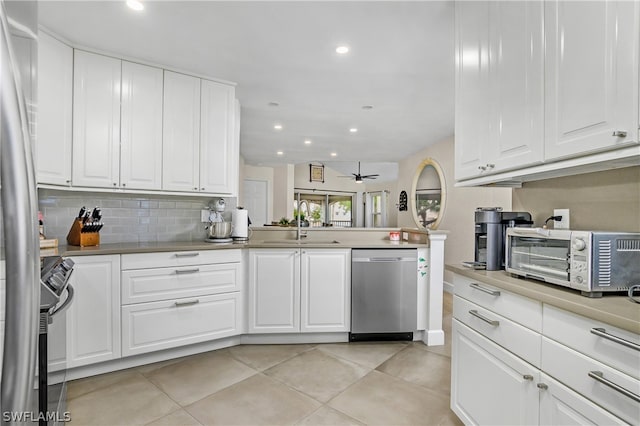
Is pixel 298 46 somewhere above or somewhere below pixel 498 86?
above

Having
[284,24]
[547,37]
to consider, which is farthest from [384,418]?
[284,24]

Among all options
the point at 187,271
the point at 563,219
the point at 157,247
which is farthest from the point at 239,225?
the point at 563,219

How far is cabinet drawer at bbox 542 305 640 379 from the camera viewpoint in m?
0.90

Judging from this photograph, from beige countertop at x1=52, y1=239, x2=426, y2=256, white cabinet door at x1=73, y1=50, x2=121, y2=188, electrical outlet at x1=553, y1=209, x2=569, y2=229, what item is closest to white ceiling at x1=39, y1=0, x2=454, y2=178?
white cabinet door at x1=73, y1=50, x2=121, y2=188

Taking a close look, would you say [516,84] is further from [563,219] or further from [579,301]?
[579,301]

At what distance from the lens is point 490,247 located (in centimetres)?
175

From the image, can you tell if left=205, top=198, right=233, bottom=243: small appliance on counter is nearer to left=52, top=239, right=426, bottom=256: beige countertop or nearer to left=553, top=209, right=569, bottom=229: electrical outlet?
left=52, top=239, right=426, bottom=256: beige countertop

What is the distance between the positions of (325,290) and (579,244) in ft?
6.91

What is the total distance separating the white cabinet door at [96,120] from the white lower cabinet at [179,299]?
757 millimetres

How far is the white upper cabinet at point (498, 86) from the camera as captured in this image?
1421 mm

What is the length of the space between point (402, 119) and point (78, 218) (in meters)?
3.63

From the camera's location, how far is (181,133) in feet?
9.73

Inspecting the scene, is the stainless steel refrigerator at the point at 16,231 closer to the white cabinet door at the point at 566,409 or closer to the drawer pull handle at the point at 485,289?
the white cabinet door at the point at 566,409

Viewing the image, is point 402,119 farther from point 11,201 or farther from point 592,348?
point 11,201
